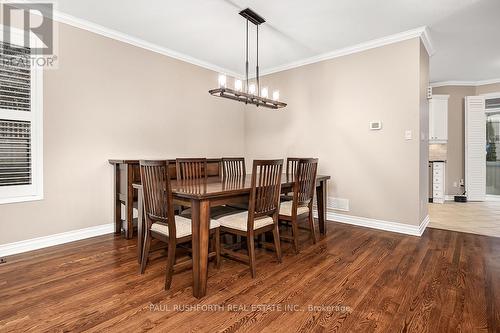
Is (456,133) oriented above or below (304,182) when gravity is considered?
above

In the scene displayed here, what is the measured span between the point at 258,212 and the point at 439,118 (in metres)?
5.77

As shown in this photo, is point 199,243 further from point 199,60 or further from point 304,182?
point 199,60

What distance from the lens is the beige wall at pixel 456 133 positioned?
6.09 m

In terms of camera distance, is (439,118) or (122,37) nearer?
(122,37)

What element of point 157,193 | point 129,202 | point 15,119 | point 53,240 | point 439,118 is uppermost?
point 439,118

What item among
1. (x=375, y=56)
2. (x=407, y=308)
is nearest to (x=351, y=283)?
(x=407, y=308)

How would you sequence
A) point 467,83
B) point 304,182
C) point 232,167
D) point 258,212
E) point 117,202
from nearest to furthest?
point 258,212 < point 304,182 < point 117,202 < point 232,167 < point 467,83

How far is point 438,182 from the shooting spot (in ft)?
19.9

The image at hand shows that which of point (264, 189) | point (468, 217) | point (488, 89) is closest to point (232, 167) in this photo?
point (264, 189)

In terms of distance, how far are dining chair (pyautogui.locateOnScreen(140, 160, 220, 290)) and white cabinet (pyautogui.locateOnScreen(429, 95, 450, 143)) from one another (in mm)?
6007

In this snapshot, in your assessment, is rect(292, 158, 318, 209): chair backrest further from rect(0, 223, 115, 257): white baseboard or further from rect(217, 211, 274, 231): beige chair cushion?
rect(0, 223, 115, 257): white baseboard

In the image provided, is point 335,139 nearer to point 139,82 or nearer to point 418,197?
point 418,197

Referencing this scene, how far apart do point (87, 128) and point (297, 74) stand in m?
3.35

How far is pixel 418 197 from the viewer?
355cm
